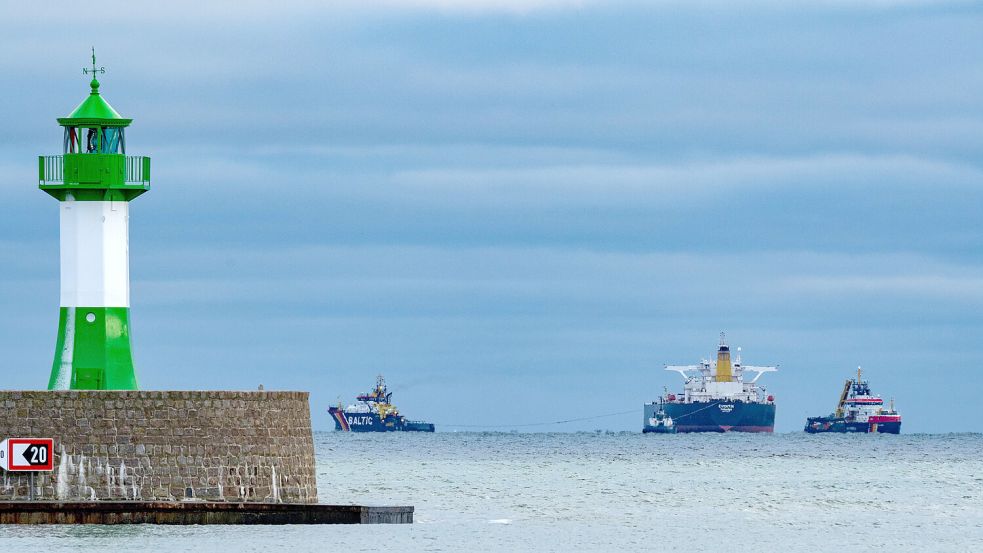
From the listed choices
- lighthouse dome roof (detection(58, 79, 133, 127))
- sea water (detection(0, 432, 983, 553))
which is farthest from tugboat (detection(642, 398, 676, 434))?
lighthouse dome roof (detection(58, 79, 133, 127))

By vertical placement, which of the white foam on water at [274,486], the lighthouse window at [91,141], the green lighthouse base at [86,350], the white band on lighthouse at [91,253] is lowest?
the white foam on water at [274,486]

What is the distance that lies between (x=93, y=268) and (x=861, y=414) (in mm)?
138387

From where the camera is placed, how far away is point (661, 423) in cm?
16125

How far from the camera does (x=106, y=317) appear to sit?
29.2m

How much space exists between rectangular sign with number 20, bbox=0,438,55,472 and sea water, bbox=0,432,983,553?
3.25ft

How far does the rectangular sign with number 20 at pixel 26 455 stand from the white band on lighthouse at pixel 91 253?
2.95m

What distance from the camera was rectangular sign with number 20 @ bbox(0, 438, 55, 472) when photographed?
26984mm

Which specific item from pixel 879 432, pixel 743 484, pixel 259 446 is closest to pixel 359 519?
pixel 259 446

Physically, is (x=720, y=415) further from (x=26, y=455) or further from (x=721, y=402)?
(x=26, y=455)

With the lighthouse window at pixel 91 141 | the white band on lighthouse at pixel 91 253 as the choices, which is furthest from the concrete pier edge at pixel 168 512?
the lighthouse window at pixel 91 141

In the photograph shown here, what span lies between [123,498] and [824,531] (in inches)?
583

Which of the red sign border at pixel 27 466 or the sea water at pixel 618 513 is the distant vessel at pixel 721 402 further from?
the red sign border at pixel 27 466

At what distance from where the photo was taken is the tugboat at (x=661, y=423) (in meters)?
159

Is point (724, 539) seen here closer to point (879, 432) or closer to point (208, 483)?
point (208, 483)
